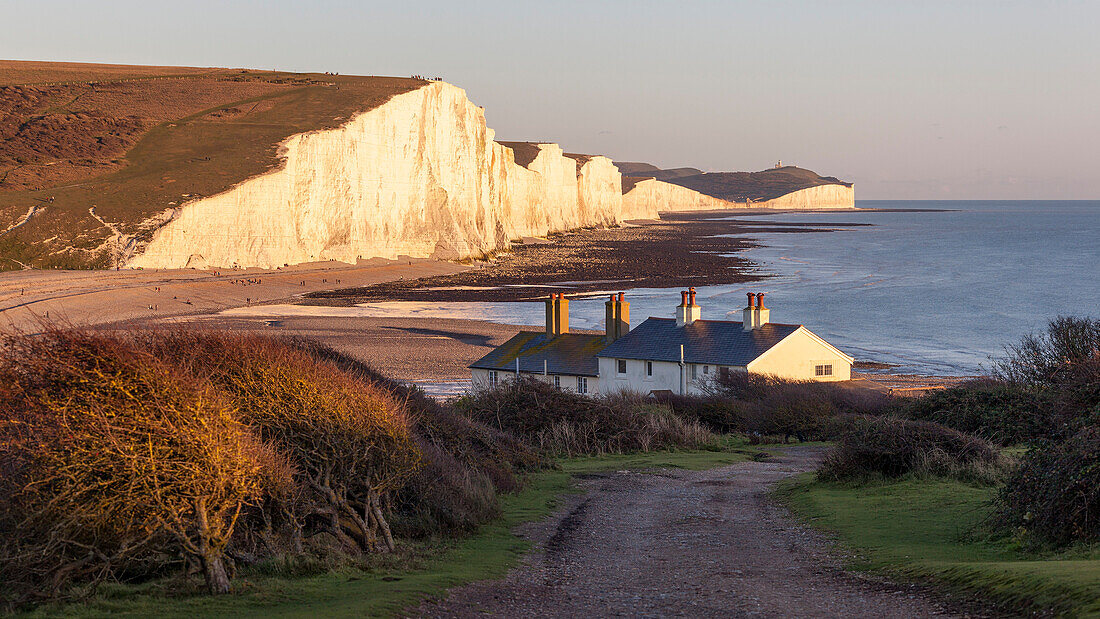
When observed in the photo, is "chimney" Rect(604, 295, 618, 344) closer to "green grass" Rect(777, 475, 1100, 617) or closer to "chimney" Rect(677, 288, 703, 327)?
"chimney" Rect(677, 288, 703, 327)

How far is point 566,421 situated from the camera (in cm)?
2600

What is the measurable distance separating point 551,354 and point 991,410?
16179 millimetres

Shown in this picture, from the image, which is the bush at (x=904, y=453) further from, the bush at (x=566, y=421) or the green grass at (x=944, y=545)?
the bush at (x=566, y=421)

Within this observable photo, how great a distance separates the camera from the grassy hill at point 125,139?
75.7 m

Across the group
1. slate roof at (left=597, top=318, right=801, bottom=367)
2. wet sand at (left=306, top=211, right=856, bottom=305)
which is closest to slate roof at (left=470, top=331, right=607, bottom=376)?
slate roof at (left=597, top=318, right=801, bottom=367)

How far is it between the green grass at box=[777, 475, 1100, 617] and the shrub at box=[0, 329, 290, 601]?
733cm

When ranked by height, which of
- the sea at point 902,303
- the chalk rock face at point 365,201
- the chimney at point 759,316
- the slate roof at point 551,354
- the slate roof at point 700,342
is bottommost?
the sea at point 902,303

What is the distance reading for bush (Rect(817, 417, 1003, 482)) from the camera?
60.1 feet

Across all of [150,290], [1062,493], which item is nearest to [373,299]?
[150,290]

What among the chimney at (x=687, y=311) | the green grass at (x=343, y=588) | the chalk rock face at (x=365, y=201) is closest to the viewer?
the green grass at (x=343, y=588)

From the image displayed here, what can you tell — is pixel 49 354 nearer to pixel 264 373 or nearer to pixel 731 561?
pixel 264 373

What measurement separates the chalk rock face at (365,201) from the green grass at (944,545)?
66184 mm

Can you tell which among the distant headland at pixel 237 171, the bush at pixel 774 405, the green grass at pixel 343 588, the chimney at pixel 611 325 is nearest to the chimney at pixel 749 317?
the bush at pixel 774 405

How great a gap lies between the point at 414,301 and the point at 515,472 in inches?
1973
